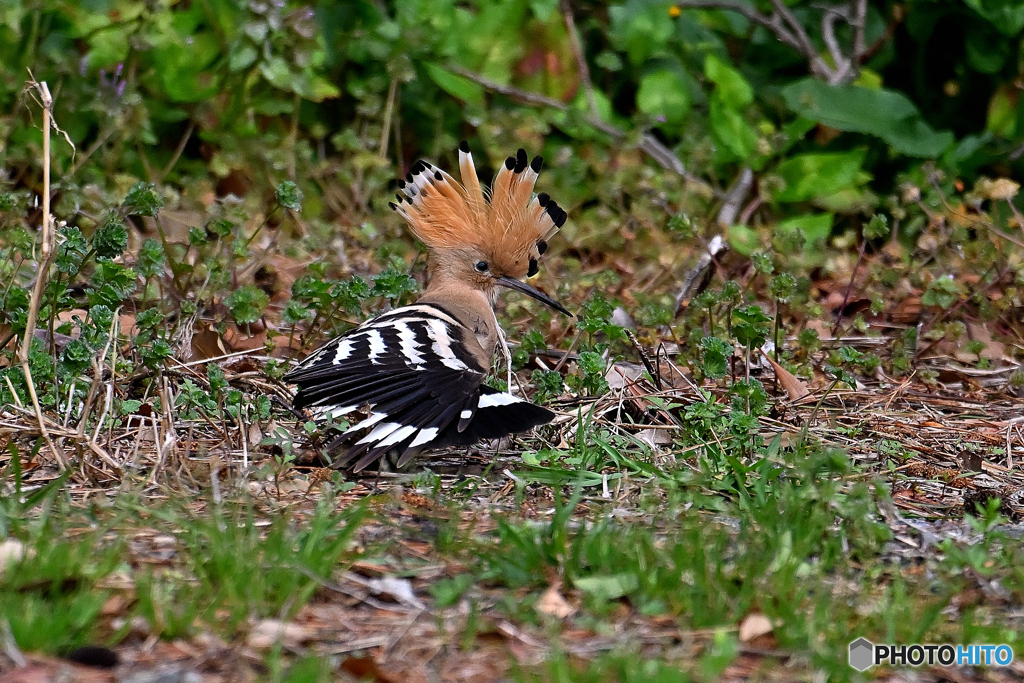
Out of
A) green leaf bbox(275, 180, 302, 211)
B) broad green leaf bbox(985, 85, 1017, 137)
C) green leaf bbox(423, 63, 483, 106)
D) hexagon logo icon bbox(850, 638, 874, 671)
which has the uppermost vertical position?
green leaf bbox(423, 63, 483, 106)

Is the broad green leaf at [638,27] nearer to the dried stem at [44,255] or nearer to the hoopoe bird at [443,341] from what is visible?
the hoopoe bird at [443,341]

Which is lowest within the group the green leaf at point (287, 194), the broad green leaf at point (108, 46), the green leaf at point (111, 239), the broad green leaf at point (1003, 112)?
the green leaf at point (111, 239)

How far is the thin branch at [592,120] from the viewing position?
4.89 m

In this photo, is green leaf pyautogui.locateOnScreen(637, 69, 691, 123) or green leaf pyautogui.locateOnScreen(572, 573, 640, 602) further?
green leaf pyautogui.locateOnScreen(637, 69, 691, 123)

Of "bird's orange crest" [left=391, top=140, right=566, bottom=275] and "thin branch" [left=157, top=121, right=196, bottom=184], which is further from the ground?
"thin branch" [left=157, top=121, right=196, bottom=184]

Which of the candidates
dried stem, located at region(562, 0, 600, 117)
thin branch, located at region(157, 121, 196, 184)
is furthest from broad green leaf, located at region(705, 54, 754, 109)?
thin branch, located at region(157, 121, 196, 184)

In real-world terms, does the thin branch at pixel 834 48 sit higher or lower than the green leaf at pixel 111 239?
higher

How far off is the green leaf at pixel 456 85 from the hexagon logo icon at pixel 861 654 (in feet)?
11.4

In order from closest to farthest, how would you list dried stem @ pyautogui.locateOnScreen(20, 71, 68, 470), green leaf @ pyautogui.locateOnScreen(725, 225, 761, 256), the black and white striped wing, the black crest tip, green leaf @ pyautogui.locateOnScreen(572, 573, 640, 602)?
green leaf @ pyautogui.locateOnScreen(572, 573, 640, 602), dried stem @ pyautogui.locateOnScreen(20, 71, 68, 470), the black and white striped wing, the black crest tip, green leaf @ pyautogui.locateOnScreen(725, 225, 761, 256)

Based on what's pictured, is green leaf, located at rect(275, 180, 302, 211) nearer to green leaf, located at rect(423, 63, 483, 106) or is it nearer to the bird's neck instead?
the bird's neck

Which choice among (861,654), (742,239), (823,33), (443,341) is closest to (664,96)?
(823,33)

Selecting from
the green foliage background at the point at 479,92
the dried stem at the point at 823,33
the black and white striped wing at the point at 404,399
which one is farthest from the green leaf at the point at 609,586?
the dried stem at the point at 823,33

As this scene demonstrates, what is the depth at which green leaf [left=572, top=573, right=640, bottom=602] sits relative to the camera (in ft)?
6.42

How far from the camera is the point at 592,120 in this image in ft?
16.1
